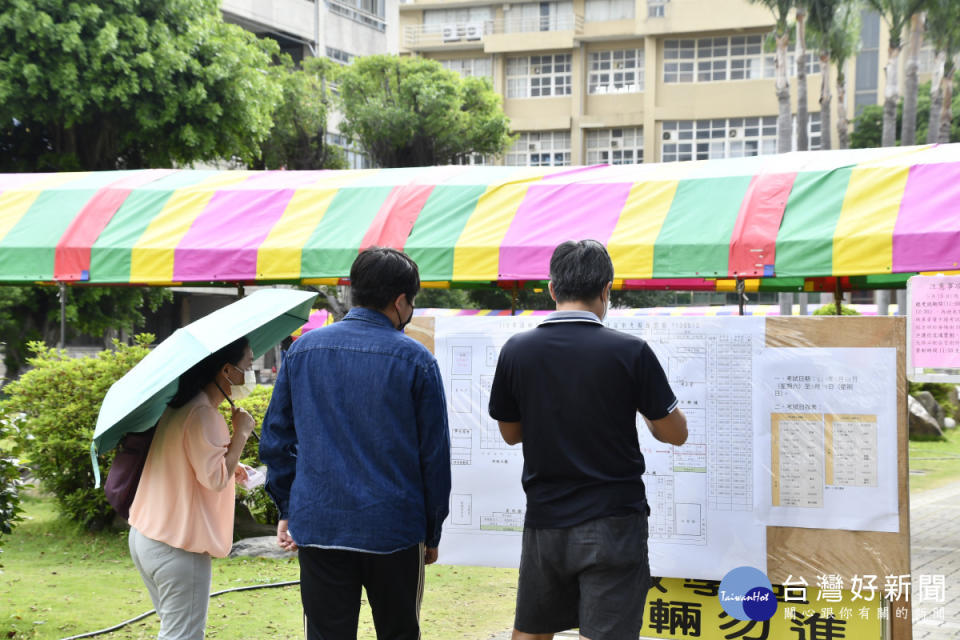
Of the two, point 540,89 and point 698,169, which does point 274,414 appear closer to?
point 698,169

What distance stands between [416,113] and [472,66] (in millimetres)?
15590

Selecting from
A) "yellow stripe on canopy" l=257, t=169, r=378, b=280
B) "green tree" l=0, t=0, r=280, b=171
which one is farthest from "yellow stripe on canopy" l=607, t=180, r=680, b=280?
"green tree" l=0, t=0, r=280, b=171

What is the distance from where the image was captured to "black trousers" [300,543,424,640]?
338 centimetres

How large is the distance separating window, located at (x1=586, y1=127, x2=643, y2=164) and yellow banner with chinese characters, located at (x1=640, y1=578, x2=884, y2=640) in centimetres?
4276

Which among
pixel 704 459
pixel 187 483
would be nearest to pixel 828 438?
pixel 704 459

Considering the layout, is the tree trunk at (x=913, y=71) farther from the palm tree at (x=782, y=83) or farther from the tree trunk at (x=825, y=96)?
the palm tree at (x=782, y=83)

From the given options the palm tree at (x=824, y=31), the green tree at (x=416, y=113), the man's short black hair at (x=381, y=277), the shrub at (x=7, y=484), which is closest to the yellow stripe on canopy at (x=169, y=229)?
the shrub at (x=7, y=484)

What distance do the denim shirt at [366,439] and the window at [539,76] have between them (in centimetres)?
4575

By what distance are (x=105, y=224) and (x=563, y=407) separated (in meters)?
7.16

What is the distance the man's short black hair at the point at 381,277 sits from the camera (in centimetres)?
347

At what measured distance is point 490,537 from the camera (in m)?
5.23

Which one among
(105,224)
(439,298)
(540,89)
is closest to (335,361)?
(105,224)

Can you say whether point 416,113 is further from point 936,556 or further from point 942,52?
point 936,556

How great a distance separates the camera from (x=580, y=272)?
358cm
